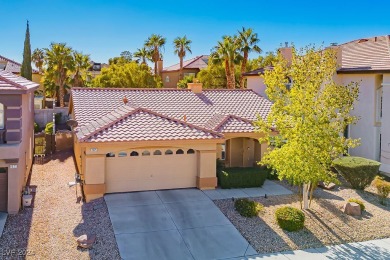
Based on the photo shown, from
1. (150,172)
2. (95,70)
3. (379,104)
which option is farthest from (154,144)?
(95,70)

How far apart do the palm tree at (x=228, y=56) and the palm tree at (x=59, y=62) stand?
17843 millimetres

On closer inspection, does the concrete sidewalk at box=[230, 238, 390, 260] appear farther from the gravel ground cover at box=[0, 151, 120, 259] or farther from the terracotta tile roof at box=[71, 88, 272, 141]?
the terracotta tile roof at box=[71, 88, 272, 141]

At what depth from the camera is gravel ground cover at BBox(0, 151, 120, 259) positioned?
1215 centimetres

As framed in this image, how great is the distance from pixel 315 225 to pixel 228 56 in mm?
33231

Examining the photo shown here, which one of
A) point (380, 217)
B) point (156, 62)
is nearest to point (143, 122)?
point (380, 217)

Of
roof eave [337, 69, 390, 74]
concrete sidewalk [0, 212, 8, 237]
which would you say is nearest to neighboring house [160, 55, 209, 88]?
roof eave [337, 69, 390, 74]

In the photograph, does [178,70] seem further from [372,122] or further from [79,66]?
[372,122]

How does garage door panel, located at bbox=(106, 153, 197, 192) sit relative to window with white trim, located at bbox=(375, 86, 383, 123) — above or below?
below

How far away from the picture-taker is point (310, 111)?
14727 millimetres

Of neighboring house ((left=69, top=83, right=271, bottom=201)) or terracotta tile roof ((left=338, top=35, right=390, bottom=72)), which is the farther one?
terracotta tile roof ((left=338, top=35, right=390, bottom=72))

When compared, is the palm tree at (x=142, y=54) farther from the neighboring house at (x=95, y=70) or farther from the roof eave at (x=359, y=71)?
the roof eave at (x=359, y=71)

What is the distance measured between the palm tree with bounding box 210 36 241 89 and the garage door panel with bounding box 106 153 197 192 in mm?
27473

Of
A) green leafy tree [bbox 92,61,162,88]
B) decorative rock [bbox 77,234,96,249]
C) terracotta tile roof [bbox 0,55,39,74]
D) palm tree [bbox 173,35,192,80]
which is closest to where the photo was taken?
decorative rock [bbox 77,234,96,249]

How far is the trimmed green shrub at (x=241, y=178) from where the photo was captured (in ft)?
62.6
